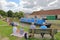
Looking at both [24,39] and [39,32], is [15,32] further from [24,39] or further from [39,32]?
[39,32]

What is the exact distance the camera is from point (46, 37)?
19.8ft

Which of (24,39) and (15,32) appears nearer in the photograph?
(24,39)

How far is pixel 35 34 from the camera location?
611 centimetres

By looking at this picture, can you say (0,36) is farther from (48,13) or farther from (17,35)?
(48,13)

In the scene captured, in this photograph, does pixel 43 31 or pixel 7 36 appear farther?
pixel 7 36

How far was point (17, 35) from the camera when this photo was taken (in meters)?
6.21

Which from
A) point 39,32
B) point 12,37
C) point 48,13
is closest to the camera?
point 39,32

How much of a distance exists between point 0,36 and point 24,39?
3.89 feet

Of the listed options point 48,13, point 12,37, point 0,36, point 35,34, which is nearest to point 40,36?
point 35,34

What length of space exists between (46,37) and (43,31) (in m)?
0.44

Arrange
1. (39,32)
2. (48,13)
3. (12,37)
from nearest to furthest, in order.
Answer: (39,32) < (12,37) < (48,13)

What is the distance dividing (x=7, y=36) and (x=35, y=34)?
47.3 inches

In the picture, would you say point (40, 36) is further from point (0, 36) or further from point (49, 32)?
point (0, 36)

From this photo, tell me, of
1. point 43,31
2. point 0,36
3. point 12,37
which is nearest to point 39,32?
point 43,31
